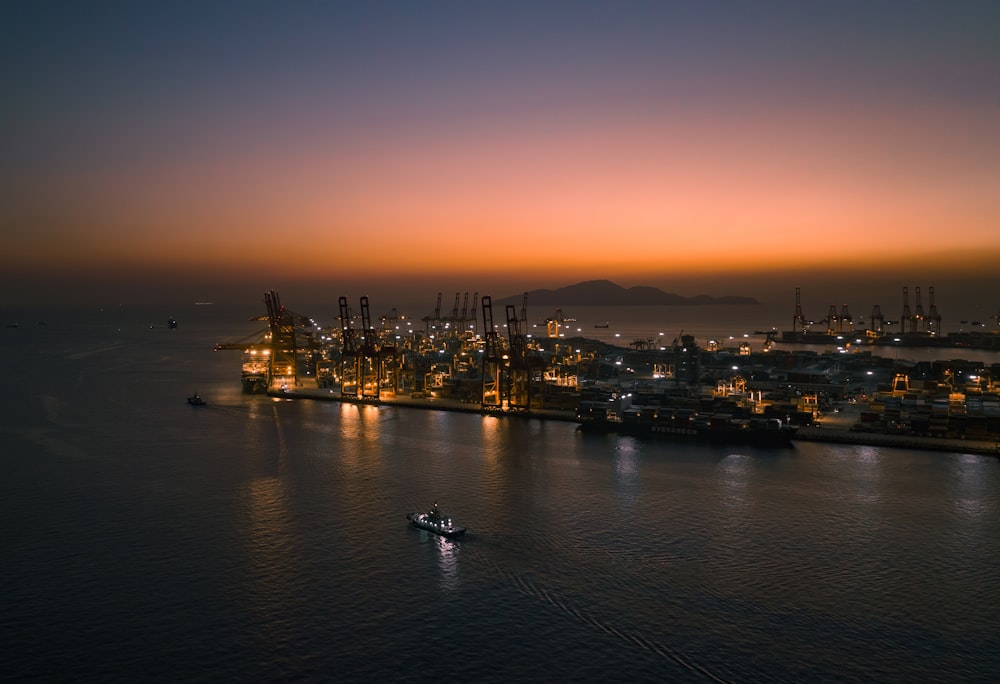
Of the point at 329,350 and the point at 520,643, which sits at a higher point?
the point at 329,350

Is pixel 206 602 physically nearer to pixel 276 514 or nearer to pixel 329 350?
pixel 276 514


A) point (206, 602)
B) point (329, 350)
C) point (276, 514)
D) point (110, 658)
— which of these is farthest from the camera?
point (329, 350)

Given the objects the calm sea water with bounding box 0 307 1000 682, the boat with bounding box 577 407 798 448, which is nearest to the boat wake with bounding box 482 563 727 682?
the calm sea water with bounding box 0 307 1000 682

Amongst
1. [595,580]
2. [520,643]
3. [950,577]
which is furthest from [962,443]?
[520,643]

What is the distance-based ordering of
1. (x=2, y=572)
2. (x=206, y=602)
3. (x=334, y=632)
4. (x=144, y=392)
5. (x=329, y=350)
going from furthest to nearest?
(x=329, y=350), (x=144, y=392), (x=2, y=572), (x=206, y=602), (x=334, y=632)

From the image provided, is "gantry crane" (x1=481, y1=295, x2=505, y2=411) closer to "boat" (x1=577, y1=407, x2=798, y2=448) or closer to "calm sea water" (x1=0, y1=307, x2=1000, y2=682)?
"boat" (x1=577, y1=407, x2=798, y2=448)

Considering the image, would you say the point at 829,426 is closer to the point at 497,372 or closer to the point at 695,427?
the point at 695,427

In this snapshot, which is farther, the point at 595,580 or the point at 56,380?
the point at 56,380
